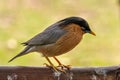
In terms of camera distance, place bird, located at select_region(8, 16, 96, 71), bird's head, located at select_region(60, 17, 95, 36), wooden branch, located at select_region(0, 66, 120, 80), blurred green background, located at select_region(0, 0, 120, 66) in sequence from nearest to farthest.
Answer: wooden branch, located at select_region(0, 66, 120, 80) < bird's head, located at select_region(60, 17, 95, 36) < bird, located at select_region(8, 16, 96, 71) < blurred green background, located at select_region(0, 0, 120, 66)

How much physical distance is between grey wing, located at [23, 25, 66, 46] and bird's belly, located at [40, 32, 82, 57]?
0.05m

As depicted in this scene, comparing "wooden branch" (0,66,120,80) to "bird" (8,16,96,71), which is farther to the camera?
"bird" (8,16,96,71)

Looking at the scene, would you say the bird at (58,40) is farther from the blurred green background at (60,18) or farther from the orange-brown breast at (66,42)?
the blurred green background at (60,18)

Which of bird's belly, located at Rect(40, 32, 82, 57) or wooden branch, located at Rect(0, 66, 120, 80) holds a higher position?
bird's belly, located at Rect(40, 32, 82, 57)

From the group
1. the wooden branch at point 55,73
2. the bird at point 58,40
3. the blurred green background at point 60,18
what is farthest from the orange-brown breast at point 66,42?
the blurred green background at point 60,18

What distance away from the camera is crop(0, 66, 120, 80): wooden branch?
484 cm

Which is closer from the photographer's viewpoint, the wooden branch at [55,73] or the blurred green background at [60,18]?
the wooden branch at [55,73]

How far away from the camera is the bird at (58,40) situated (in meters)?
5.72

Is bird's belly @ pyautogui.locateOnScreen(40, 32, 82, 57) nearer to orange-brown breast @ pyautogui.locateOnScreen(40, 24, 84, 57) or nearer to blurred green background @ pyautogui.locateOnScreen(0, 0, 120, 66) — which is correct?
orange-brown breast @ pyautogui.locateOnScreen(40, 24, 84, 57)

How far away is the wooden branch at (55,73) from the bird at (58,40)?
2.24ft

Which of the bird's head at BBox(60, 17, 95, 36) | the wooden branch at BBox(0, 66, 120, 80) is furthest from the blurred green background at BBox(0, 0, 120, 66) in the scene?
the wooden branch at BBox(0, 66, 120, 80)

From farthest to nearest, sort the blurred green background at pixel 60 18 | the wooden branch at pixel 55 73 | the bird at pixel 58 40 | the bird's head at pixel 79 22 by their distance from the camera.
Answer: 1. the blurred green background at pixel 60 18
2. the bird at pixel 58 40
3. the bird's head at pixel 79 22
4. the wooden branch at pixel 55 73

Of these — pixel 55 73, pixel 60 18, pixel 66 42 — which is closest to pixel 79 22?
pixel 66 42

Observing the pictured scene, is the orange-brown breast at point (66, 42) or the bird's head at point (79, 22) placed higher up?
the bird's head at point (79, 22)
